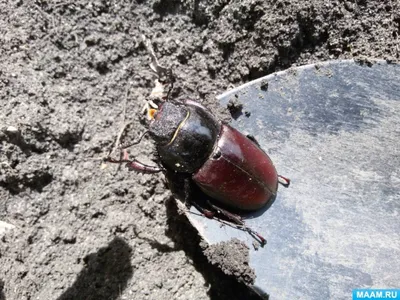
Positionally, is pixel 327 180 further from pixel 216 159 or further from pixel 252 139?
pixel 216 159

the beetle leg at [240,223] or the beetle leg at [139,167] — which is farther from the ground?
the beetle leg at [139,167]

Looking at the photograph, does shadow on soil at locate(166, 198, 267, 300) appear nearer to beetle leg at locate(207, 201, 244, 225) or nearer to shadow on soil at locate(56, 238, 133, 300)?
shadow on soil at locate(56, 238, 133, 300)

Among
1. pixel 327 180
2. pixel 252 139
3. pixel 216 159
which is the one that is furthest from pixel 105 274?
pixel 327 180

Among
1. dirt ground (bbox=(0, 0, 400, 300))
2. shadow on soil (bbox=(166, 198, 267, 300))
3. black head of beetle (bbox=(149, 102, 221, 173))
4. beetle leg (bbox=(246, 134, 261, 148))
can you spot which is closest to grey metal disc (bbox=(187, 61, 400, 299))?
beetle leg (bbox=(246, 134, 261, 148))

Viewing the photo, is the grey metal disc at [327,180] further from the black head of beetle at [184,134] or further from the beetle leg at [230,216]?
the black head of beetle at [184,134]

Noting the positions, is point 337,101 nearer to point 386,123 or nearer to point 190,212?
point 386,123

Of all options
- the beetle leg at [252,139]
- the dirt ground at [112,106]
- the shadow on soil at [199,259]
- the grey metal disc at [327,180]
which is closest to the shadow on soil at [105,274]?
the dirt ground at [112,106]

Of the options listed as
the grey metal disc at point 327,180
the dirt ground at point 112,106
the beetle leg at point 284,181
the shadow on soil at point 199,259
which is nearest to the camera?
the grey metal disc at point 327,180
